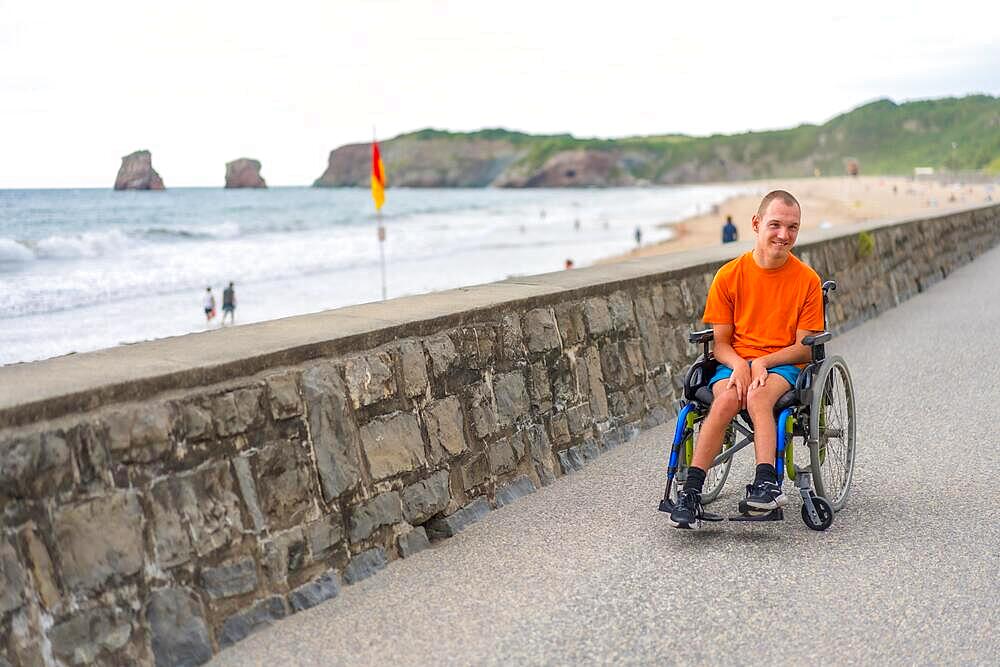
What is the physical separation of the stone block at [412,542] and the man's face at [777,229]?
1.76 m

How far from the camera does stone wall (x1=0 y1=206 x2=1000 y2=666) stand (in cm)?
310

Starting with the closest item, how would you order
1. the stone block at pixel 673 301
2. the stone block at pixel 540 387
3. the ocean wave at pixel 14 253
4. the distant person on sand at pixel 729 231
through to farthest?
the stone block at pixel 540 387 < the stone block at pixel 673 301 < the distant person on sand at pixel 729 231 < the ocean wave at pixel 14 253

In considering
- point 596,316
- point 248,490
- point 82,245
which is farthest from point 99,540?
point 82,245

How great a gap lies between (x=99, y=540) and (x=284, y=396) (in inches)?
35.8

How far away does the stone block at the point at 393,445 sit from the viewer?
4297 millimetres

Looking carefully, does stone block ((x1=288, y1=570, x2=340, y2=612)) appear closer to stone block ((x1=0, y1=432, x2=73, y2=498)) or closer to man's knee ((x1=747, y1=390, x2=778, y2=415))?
stone block ((x1=0, y1=432, x2=73, y2=498))

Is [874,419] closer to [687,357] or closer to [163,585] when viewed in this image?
[687,357]

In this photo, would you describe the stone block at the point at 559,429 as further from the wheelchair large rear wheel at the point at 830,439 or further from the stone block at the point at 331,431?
the stone block at the point at 331,431

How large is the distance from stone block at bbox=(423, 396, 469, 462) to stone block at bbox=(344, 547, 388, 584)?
53 cm

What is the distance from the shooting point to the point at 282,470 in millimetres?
3873

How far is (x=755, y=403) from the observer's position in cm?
439

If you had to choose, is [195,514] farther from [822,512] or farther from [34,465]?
[822,512]

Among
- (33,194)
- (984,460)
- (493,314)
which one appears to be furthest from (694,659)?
(33,194)

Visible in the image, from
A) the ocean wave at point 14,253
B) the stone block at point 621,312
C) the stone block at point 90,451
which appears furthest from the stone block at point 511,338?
the ocean wave at point 14,253
